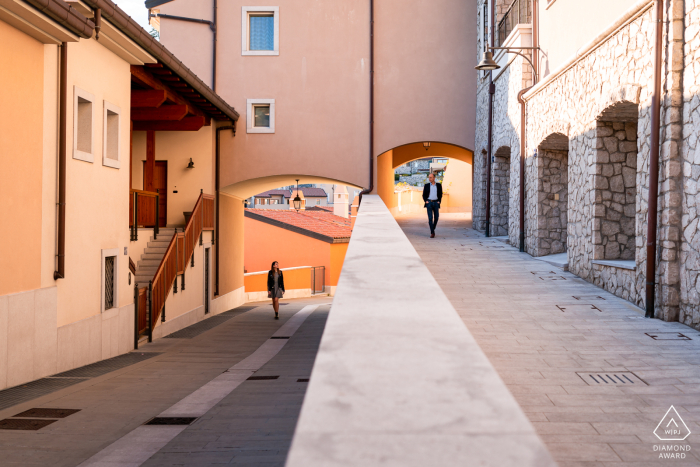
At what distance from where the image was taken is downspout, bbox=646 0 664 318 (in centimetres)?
642

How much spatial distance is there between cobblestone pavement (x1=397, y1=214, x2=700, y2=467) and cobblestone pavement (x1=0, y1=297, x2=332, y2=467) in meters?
2.06

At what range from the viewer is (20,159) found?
7395 mm

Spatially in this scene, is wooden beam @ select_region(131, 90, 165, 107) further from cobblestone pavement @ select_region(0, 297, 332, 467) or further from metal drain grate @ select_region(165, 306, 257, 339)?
cobblestone pavement @ select_region(0, 297, 332, 467)

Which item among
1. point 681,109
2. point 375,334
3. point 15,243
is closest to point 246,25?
point 15,243

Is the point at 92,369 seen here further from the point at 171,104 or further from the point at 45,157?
the point at 171,104

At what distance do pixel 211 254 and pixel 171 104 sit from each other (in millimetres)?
4828

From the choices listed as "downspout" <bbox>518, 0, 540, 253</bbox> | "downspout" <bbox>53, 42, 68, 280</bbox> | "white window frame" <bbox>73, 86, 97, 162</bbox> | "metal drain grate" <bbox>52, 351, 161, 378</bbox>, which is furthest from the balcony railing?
"metal drain grate" <bbox>52, 351, 161, 378</bbox>

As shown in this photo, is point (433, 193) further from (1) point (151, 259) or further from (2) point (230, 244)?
(2) point (230, 244)

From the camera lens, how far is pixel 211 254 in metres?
16.7

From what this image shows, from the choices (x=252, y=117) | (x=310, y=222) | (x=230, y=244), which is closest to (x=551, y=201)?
(x=252, y=117)

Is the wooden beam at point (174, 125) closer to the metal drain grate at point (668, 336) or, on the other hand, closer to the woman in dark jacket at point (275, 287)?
the woman in dark jacket at point (275, 287)

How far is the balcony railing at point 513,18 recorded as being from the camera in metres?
12.4

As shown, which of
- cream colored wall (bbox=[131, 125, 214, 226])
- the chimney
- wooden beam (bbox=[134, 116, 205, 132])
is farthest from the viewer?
the chimney

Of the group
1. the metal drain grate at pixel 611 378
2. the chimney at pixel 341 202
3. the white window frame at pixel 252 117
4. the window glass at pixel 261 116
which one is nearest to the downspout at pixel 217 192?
the white window frame at pixel 252 117
